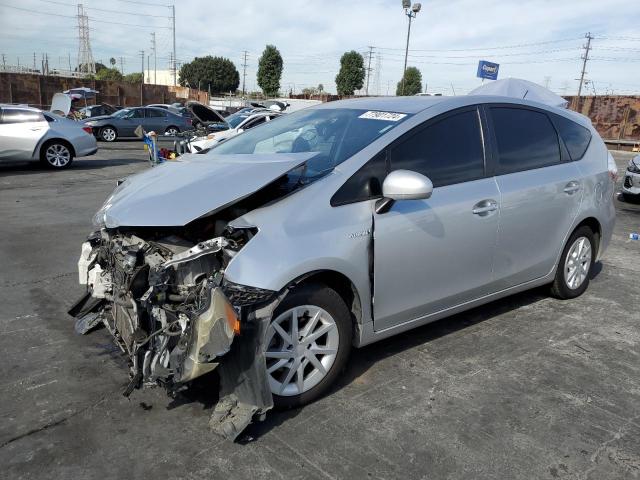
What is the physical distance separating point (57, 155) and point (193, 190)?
37.6 feet

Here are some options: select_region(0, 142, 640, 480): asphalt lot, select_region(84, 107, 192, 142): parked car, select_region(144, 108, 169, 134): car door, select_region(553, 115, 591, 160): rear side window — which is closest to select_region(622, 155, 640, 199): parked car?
select_region(553, 115, 591, 160): rear side window

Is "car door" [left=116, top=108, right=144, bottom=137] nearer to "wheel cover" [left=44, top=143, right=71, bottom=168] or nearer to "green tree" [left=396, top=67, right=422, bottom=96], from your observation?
"wheel cover" [left=44, top=143, right=71, bottom=168]

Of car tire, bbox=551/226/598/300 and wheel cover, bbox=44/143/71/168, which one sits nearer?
car tire, bbox=551/226/598/300

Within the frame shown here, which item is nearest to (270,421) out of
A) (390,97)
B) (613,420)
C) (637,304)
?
(613,420)

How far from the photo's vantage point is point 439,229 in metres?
3.39

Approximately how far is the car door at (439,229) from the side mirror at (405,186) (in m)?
0.18

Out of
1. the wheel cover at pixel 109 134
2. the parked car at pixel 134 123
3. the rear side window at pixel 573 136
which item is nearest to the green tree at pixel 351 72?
the parked car at pixel 134 123

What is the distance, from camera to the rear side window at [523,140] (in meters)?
3.95

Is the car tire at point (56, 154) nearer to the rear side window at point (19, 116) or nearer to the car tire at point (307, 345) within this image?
the rear side window at point (19, 116)

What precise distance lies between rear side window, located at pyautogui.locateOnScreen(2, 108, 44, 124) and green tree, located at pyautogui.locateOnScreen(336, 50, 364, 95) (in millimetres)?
65663

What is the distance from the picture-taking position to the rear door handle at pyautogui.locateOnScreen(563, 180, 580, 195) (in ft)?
14.2

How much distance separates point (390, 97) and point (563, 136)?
61.8 inches

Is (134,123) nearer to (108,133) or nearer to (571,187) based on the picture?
(108,133)

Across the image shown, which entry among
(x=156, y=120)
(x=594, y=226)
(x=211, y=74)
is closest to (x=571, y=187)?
(x=594, y=226)
